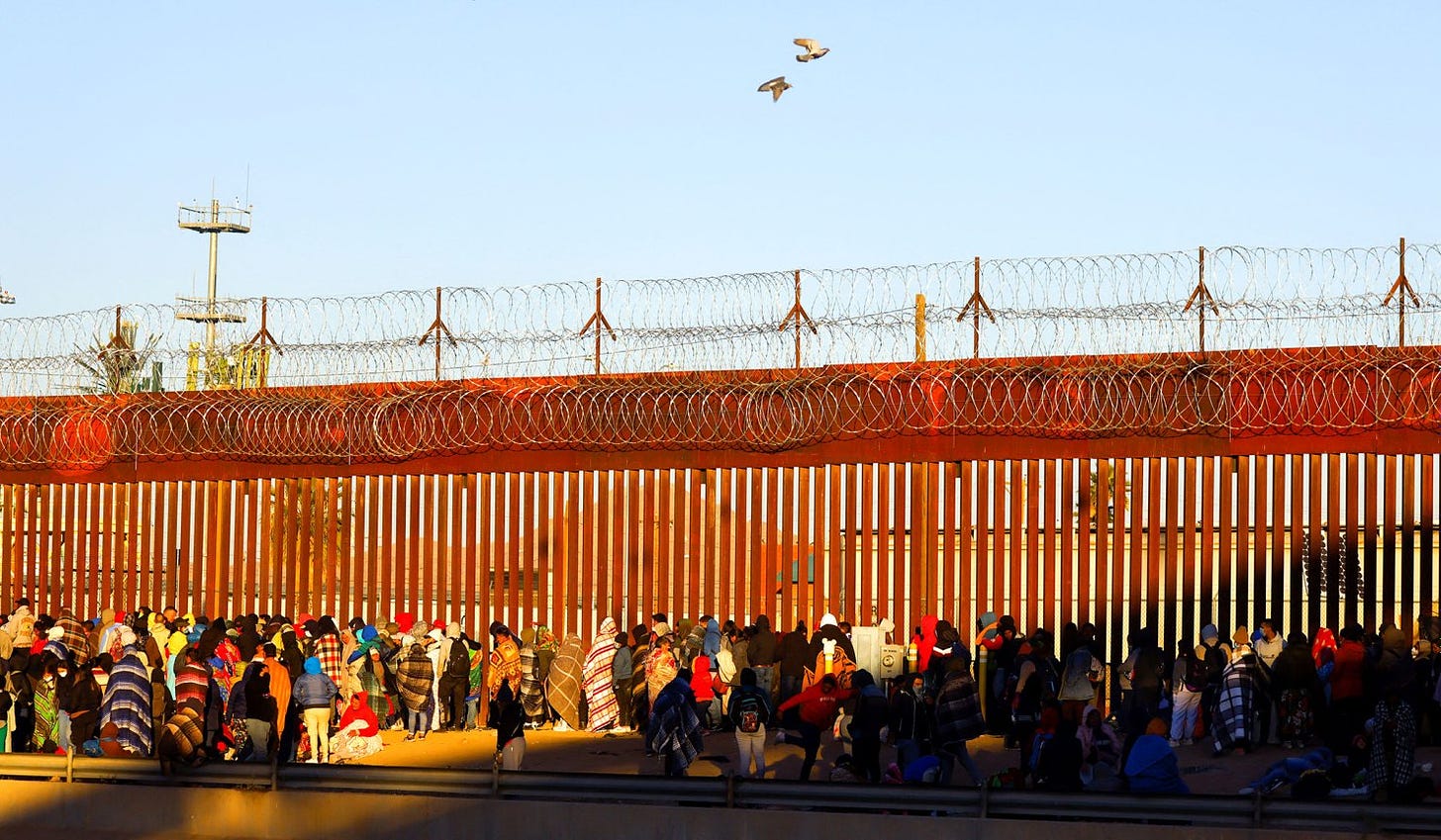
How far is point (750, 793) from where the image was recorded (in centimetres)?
1414

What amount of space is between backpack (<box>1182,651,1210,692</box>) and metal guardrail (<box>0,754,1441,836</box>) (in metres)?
5.49

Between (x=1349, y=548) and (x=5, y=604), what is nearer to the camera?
(x=1349, y=548)

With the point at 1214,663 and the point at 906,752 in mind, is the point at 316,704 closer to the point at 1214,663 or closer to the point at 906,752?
the point at 906,752

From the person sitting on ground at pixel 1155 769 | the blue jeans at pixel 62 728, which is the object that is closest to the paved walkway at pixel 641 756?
the blue jeans at pixel 62 728

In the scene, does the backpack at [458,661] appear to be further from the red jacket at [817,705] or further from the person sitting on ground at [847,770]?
the person sitting on ground at [847,770]

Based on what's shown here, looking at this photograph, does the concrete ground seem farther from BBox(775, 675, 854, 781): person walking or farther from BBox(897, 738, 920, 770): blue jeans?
BBox(897, 738, 920, 770): blue jeans

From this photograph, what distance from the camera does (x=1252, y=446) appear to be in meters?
21.4

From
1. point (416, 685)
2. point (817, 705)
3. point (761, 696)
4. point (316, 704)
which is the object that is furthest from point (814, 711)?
point (416, 685)

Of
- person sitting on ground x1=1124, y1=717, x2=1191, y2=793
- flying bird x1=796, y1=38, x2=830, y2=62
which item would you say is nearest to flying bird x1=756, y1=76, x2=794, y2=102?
flying bird x1=796, y1=38, x2=830, y2=62

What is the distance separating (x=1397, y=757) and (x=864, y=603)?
960cm

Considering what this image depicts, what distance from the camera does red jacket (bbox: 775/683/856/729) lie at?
55.6 feet

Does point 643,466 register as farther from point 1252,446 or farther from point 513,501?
point 1252,446

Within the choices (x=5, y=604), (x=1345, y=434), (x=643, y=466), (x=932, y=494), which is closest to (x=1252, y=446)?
(x=1345, y=434)

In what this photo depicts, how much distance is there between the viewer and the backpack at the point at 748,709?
55.7 ft
